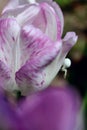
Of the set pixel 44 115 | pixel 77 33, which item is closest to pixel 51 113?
pixel 44 115

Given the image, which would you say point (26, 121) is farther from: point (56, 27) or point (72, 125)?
point (56, 27)

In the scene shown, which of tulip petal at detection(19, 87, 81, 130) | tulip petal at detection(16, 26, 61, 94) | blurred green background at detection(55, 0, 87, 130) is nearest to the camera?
tulip petal at detection(19, 87, 81, 130)

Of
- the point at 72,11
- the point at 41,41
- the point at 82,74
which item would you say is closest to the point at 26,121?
the point at 41,41

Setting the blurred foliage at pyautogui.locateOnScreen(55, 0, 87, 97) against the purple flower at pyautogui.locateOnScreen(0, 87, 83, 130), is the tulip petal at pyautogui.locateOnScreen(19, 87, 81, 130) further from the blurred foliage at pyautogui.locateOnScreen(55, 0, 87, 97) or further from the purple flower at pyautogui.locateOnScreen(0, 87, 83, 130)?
the blurred foliage at pyautogui.locateOnScreen(55, 0, 87, 97)

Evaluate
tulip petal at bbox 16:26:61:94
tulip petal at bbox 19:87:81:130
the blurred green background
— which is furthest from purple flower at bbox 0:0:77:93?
the blurred green background

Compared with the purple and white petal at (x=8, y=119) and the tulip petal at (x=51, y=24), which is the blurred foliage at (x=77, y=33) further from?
the purple and white petal at (x=8, y=119)
